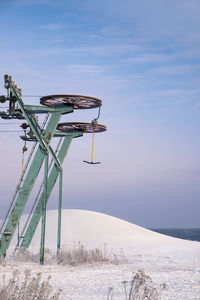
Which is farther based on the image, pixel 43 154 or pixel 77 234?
pixel 77 234

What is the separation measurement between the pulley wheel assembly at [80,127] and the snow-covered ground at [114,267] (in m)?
3.97

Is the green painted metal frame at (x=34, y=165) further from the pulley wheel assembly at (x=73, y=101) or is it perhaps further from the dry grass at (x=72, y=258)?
the dry grass at (x=72, y=258)

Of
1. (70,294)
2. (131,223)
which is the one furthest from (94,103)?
(131,223)

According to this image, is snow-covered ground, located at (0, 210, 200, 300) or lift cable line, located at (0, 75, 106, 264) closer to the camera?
snow-covered ground, located at (0, 210, 200, 300)

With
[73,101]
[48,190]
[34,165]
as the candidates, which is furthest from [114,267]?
[73,101]

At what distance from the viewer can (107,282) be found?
962cm

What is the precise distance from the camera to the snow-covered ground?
28.2 ft

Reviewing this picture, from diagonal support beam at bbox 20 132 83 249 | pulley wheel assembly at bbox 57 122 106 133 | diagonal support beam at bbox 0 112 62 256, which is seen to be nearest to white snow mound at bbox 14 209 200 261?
diagonal support beam at bbox 20 132 83 249

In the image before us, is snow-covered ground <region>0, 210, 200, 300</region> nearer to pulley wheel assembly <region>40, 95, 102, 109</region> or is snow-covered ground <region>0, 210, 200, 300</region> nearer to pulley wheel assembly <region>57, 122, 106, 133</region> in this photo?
pulley wheel assembly <region>57, 122, 106, 133</region>

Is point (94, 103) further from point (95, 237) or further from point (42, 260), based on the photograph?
point (95, 237)

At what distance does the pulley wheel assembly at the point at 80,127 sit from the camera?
15496 mm

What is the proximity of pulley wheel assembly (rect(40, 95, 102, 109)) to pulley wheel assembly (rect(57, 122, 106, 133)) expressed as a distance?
120 cm

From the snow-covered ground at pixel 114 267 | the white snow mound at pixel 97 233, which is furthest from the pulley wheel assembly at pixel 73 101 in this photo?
the white snow mound at pixel 97 233

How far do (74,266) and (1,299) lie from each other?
272 inches
